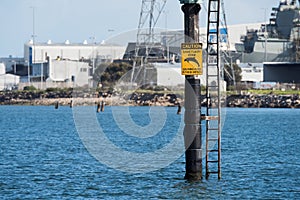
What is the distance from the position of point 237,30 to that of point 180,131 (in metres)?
100

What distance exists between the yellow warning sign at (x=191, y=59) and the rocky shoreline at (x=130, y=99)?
85.2 m

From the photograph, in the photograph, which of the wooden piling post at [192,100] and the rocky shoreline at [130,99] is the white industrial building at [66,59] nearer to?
the rocky shoreline at [130,99]

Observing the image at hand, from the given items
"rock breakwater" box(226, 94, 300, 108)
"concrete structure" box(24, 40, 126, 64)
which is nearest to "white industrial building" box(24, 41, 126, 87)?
A: "concrete structure" box(24, 40, 126, 64)

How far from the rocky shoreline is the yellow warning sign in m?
85.2

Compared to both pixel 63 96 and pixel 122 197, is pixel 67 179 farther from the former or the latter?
pixel 63 96

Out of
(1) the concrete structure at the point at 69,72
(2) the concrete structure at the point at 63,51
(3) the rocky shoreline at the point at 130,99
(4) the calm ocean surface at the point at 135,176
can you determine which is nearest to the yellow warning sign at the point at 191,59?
(4) the calm ocean surface at the point at 135,176

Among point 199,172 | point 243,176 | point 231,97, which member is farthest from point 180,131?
point 231,97

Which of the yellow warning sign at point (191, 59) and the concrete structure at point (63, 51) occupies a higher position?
the concrete structure at point (63, 51)

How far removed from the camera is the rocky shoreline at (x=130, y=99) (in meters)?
122

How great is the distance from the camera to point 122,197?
26000 millimetres

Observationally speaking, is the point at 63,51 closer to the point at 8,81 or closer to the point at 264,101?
the point at 8,81

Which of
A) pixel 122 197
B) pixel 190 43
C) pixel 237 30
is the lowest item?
pixel 122 197

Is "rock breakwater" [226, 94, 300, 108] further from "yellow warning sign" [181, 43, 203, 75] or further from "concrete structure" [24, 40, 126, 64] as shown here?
"yellow warning sign" [181, 43, 203, 75]

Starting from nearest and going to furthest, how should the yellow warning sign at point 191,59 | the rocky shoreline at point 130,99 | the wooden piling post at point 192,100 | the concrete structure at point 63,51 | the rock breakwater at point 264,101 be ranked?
the wooden piling post at point 192,100 → the yellow warning sign at point 191,59 → the rock breakwater at point 264,101 → the rocky shoreline at point 130,99 → the concrete structure at point 63,51
